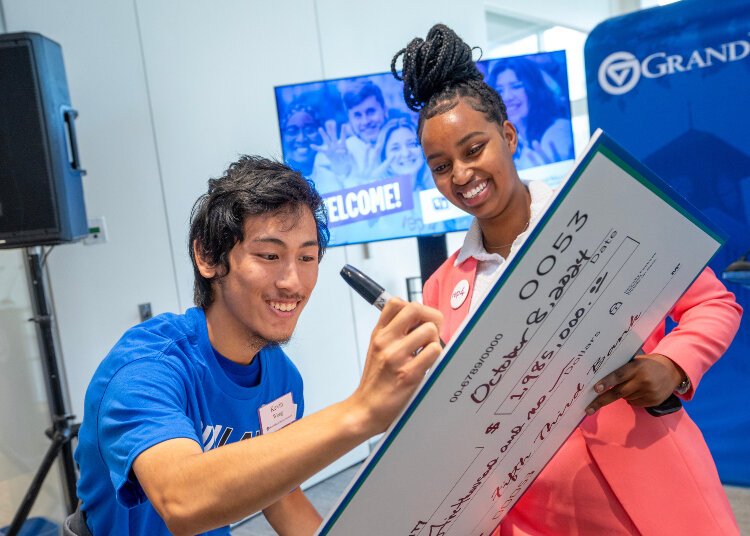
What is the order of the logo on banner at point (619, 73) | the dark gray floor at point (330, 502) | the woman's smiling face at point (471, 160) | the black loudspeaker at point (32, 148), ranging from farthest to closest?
the dark gray floor at point (330, 502), the black loudspeaker at point (32, 148), the logo on banner at point (619, 73), the woman's smiling face at point (471, 160)

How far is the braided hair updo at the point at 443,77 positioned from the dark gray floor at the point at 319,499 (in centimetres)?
221

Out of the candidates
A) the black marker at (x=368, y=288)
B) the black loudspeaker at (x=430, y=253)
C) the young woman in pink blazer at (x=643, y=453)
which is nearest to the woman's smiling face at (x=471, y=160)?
the young woman in pink blazer at (x=643, y=453)

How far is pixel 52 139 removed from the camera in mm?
2504

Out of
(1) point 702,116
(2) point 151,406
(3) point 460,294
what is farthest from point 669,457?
(1) point 702,116

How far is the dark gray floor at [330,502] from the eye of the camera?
101 inches

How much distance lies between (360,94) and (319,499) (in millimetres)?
2088

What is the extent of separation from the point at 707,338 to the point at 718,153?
4.82ft

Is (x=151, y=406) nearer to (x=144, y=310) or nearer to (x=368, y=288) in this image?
(x=368, y=288)

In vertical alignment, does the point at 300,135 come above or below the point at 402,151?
above

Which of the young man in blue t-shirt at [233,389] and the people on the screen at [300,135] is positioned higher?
the people on the screen at [300,135]

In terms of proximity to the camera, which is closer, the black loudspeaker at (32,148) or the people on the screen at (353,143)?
the black loudspeaker at (32,148)

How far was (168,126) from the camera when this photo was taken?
3.15 m

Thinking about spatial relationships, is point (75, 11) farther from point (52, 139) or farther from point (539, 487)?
point (539, 487)

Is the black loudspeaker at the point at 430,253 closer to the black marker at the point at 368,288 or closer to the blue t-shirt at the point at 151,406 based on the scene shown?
the blue t-shirt at the point at 151,406
